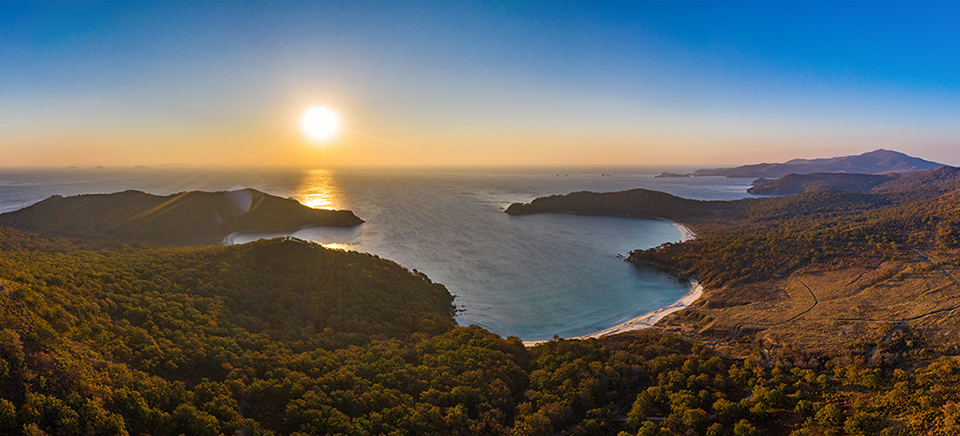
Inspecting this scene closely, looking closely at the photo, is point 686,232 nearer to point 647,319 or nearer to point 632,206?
point 632,206

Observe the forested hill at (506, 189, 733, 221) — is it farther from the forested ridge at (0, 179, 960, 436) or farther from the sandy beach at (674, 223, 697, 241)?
the forested ridge at (0, 179, 960, 436)

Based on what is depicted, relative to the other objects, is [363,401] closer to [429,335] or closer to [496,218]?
[429,335]

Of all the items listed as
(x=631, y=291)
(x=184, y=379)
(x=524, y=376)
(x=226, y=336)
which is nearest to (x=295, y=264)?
(x=226, y=336)

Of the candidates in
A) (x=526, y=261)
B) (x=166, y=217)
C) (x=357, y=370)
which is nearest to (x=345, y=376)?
(x=357, y=370)

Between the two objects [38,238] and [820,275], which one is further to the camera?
[38,238]

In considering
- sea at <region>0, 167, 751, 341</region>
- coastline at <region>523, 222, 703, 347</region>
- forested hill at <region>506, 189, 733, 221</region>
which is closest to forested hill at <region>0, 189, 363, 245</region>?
sea at <region>0, 167, 751, 341</region>
